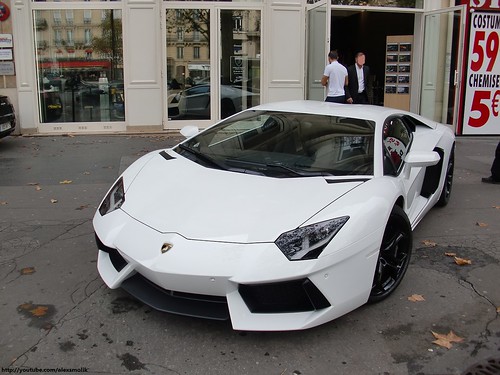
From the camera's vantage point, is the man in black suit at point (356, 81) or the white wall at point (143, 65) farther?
the white wall at point (143, 65)

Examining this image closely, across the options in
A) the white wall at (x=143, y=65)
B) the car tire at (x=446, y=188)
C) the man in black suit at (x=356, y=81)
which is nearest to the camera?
the car tire at (x=446, y=188)

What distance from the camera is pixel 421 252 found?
486cm

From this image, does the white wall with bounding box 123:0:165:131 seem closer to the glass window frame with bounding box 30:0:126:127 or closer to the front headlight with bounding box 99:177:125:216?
the glass window frame with bounding box 30:0:126:127

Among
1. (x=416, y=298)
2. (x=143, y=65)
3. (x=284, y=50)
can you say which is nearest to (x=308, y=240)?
(x=416, y=298)

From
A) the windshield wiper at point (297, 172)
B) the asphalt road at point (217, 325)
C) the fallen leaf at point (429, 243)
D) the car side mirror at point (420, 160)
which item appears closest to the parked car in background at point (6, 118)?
the asphalt road at point (217, 325)

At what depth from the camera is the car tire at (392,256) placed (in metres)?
3.68

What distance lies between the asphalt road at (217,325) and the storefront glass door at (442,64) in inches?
293

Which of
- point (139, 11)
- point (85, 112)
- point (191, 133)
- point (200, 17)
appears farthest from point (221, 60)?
point (191, 133)

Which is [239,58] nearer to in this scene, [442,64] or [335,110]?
[442,64]

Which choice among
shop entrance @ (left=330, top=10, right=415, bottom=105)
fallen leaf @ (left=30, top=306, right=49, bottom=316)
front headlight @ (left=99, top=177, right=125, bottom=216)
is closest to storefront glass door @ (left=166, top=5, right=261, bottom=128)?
shop entrance @ (left=330, top=10, right=415, bottom=105)

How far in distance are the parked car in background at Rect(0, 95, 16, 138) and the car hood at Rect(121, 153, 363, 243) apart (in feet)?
22.3

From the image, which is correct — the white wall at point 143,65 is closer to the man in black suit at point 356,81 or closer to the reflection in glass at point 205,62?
the reflection in glass at point 205,62

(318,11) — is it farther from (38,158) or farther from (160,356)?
(160,356)

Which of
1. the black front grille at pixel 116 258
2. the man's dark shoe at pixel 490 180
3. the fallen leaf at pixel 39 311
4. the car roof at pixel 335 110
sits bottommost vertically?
the fallen leaf at pixel 39 311
